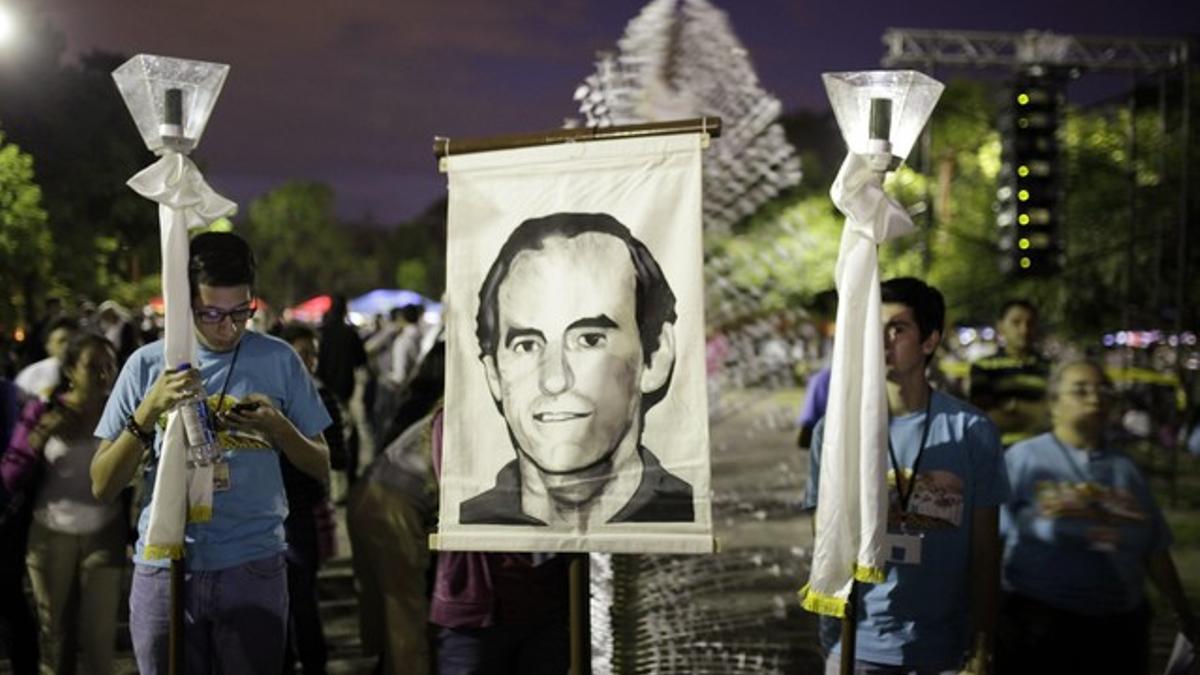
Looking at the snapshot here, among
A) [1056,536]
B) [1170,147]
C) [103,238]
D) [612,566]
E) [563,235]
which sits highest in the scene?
[1170,147]

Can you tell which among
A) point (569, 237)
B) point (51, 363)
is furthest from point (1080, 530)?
point (51, 363)

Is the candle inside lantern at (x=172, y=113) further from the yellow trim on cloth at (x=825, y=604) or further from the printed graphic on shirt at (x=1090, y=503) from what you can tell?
the printed graphic on shirt at (x=1090, y=503)

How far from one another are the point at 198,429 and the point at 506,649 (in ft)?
3.57

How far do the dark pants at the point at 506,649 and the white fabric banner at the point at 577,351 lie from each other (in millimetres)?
516

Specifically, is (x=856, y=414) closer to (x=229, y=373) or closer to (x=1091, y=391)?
(x=1091, y=391)

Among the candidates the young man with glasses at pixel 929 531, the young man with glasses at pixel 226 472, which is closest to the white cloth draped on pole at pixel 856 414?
the young man with glasses at pixel 929 531

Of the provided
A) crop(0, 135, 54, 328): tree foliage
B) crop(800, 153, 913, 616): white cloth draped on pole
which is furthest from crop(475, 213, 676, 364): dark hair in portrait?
crop(0, 135, 54, 328): tree foliage

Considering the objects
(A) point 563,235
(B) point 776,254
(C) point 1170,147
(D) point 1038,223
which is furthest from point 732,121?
(C) point 1170,147

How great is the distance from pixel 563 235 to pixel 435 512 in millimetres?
1072

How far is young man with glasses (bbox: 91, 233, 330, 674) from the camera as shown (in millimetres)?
3264

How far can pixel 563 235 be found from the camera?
3.09 metres

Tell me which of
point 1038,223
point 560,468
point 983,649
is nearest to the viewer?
point 560,468

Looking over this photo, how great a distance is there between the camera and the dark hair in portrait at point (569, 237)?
299 centimetres

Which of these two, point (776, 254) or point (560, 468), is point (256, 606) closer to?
point (560, 468)
